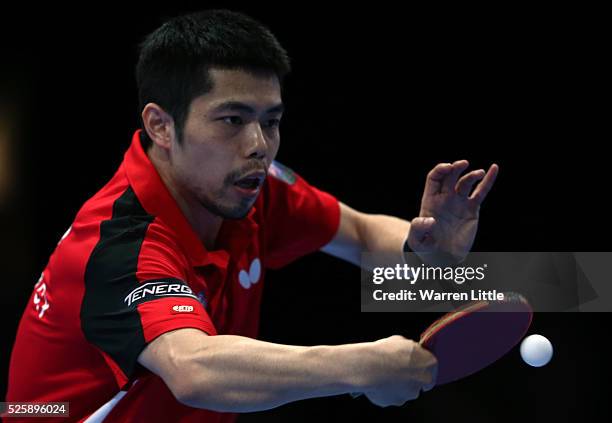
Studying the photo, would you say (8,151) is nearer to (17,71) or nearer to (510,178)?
(17,71)

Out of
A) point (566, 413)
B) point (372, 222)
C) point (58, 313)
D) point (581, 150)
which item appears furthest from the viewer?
point (581, 150)

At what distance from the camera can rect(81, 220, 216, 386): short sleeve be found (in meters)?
1.75

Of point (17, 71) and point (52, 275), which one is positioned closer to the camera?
point (52, 275)

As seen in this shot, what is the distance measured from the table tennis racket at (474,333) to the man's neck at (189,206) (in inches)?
30.2

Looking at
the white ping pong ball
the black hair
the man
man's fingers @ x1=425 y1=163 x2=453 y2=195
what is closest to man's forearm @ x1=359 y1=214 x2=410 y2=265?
the man

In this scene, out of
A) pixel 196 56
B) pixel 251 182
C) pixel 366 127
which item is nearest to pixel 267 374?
pixel 251 182

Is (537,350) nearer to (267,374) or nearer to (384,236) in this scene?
(384,236)

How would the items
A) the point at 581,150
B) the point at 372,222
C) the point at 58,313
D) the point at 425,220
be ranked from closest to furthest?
the point at 58,313, the point at 425,220, the point at 372,222, the point at 581,150

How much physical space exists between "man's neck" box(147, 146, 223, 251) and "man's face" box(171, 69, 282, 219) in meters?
0.05

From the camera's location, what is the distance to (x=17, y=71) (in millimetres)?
3352

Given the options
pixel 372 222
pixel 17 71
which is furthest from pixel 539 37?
pixel 17 71

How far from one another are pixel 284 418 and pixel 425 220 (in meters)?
1.33

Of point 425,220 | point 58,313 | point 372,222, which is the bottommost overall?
point 58,313

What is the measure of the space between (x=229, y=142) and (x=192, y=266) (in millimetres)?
312
